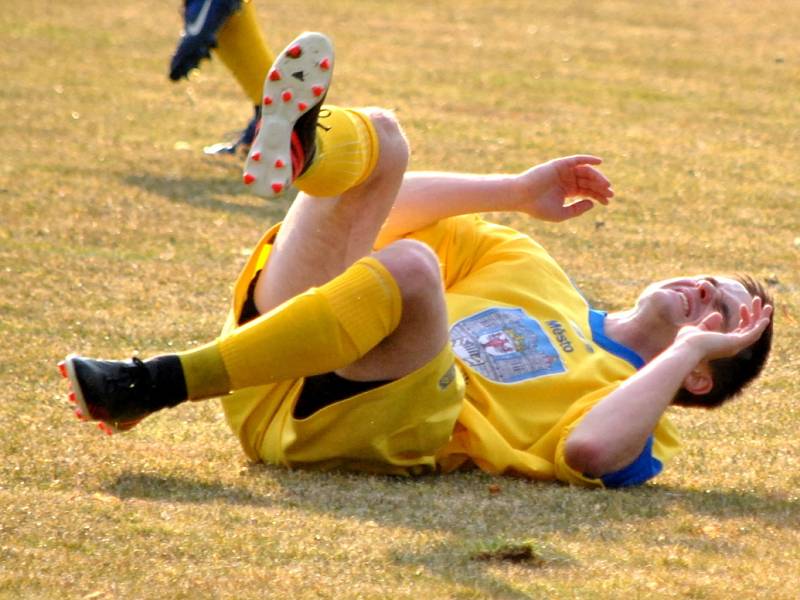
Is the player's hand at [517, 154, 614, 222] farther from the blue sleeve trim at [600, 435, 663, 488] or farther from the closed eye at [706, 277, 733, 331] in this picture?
the blue sleeve trim at [600, 435, 663, 488]

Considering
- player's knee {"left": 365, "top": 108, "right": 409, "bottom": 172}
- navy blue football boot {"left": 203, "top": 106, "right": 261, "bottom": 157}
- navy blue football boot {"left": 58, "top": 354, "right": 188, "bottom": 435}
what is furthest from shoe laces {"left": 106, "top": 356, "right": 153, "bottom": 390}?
navy blue football boot {"left": 203, "top": 106, "right": 261, "bottom": 157}

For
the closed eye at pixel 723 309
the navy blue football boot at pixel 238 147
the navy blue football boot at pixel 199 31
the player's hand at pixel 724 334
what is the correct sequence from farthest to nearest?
the navy blue football boot at pixel 238 147 < the navy blue football boot at pixel 199 31 < the closed eye at pixel 723 309 < the player's hand at pixel 724 334

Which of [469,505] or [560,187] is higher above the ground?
[560,187]

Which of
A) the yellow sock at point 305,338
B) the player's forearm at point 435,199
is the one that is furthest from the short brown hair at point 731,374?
the yellow sock at point 305,338

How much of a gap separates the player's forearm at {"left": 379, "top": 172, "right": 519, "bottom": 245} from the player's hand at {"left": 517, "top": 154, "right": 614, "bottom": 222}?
0.38 ft

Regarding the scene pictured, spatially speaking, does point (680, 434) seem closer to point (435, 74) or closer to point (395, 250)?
point (395, 250)

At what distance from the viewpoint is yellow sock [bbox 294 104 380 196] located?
352cm

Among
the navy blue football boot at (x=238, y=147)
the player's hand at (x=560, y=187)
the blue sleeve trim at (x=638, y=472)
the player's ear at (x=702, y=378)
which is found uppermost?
the player's hand at (x=560, y=187)

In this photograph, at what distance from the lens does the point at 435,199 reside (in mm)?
4227

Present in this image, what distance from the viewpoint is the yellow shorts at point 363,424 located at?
3.62 m

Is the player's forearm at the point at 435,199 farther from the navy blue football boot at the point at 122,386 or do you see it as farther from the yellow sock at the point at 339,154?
the navy blue football boot at the point at 122,386

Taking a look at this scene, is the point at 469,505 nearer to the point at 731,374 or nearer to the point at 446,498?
the point at 446,498

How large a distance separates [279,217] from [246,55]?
281 cm

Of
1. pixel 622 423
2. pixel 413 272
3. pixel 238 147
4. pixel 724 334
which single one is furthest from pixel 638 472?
pixel 238 147
